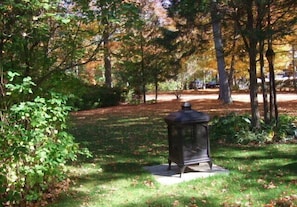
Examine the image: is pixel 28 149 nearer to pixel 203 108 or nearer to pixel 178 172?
pixel 178 172

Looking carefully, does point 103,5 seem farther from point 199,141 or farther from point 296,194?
point 296,194

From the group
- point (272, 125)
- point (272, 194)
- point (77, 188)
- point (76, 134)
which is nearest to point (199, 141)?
point (272, 194)

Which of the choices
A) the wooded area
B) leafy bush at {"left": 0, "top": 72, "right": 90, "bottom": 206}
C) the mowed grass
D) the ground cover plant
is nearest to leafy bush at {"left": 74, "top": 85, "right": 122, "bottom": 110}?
the ground cover plant

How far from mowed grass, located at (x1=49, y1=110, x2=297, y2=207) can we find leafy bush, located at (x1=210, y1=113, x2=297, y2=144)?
1.37ft

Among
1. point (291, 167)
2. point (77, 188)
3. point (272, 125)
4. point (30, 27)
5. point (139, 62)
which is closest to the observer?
point (30, 27)

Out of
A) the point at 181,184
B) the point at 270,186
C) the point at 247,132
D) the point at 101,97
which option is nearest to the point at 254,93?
the point at 247,132

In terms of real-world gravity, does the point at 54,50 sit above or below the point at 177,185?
above

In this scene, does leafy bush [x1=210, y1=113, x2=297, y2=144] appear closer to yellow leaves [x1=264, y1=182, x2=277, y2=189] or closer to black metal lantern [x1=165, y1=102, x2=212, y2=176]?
black metal lantern [x1=165, y1=102, x2=212, y2=176]

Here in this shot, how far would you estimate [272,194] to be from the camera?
4.64 metres

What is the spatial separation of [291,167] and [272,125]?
2877mm

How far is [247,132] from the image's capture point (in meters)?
8.27

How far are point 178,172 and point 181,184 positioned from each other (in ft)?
2.03

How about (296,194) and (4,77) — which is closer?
(296,194)

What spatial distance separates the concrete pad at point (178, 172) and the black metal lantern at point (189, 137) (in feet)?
0.46
